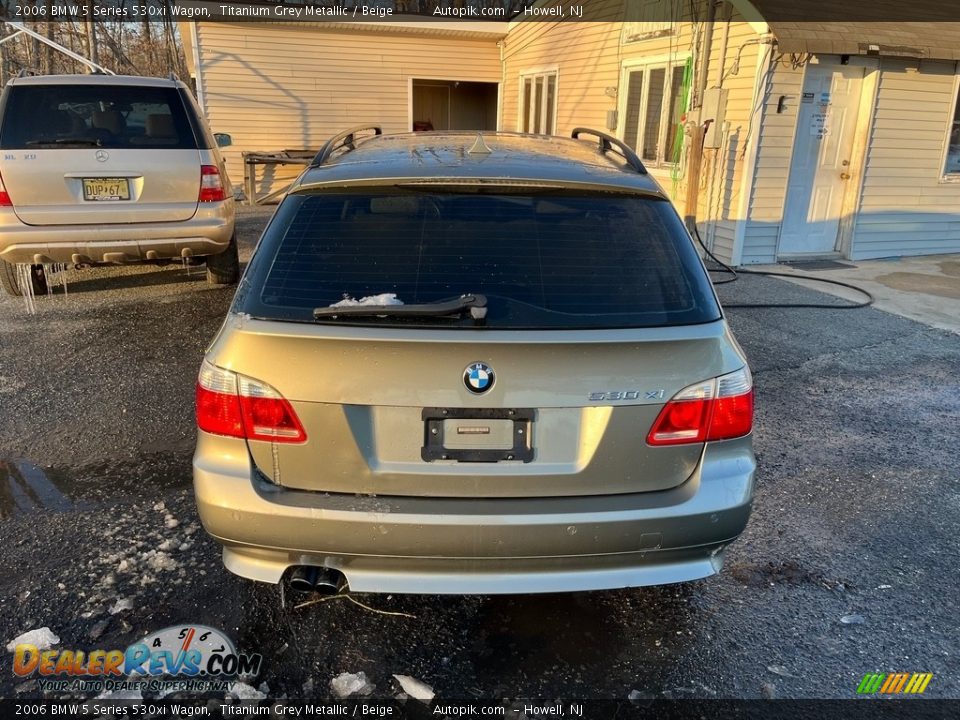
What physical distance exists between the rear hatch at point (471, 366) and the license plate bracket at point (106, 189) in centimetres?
448

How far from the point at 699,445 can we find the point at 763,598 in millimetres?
1029

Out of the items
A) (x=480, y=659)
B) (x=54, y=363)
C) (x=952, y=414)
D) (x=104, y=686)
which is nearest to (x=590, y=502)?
(x=480, y=659)

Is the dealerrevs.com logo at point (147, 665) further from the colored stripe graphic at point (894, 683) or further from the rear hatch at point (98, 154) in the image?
the rear hatch at point (98, 154)

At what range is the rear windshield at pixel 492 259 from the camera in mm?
2219

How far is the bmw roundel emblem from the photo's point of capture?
205 centimetres

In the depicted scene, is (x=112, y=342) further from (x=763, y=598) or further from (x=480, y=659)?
(x=763, y=598)

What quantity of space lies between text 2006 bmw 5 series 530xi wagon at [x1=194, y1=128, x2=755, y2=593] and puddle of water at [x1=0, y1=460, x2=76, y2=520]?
5.51 feet

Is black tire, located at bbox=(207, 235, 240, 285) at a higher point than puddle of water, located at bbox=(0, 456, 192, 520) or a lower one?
higher

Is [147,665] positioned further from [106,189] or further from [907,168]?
[907,168]

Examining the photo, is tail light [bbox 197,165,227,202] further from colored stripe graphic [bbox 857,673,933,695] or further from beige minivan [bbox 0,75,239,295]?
colored stripe graphic [bbox 857,673,933,695]

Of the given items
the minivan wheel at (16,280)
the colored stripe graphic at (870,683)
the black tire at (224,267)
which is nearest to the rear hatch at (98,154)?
the black tire at (224,267)

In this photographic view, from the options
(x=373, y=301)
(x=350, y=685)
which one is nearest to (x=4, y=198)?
(x=373, y=301)

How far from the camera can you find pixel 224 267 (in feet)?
24.1

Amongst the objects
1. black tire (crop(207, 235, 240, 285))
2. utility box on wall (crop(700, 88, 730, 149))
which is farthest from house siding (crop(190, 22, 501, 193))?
utility box on wall (crop(700, 88, 730, 149))
